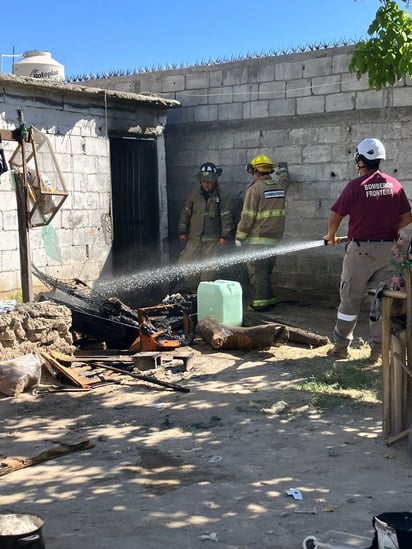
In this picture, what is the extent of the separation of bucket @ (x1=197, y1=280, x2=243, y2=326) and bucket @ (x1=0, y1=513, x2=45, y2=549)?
4.90 meters

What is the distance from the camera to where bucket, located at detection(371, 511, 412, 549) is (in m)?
2.88

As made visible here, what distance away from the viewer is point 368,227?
6934 millimetres

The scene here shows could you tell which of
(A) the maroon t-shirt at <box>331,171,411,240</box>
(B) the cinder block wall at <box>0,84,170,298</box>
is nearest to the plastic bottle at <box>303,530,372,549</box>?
(A) the maroon t-shirt at <box>331,171,411,240</box>

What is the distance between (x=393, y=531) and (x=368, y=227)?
4.42 metres

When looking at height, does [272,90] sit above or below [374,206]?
above

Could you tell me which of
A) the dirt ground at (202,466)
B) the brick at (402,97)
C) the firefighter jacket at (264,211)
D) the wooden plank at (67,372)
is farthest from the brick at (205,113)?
the wooden plank at (67,372)

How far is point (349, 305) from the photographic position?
7.14 m

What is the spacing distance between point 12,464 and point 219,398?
6.68ft

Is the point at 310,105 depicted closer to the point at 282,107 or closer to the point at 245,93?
the point at 282,107

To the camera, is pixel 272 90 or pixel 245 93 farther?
pixel 245 93

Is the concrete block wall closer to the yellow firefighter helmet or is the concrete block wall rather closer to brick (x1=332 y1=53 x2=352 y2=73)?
the yellow firefighter helmet

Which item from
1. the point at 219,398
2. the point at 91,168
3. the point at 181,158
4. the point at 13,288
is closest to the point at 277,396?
the point at 219,398

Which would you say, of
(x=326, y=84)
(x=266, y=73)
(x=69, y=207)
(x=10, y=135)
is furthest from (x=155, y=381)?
(x=266, y=73)

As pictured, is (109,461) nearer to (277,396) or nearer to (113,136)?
(277,396)
